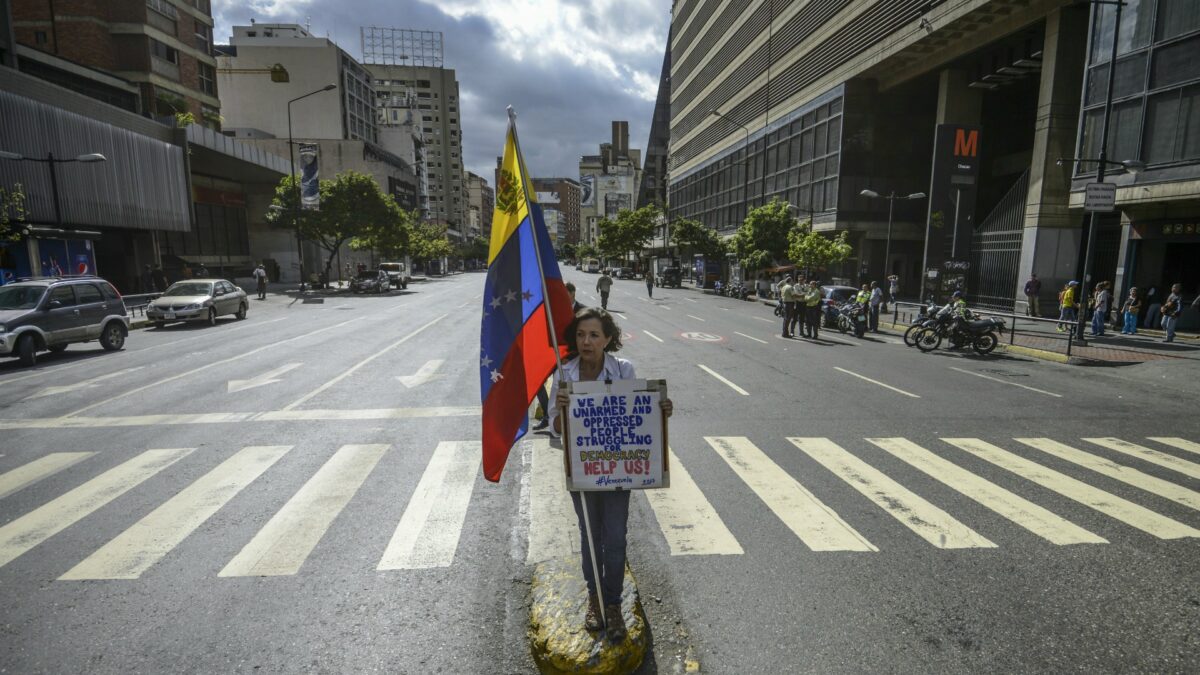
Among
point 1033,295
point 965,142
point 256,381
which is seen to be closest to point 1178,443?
point 256,381

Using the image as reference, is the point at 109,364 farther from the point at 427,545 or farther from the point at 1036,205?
the point at 1036,205

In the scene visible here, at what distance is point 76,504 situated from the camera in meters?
5.54

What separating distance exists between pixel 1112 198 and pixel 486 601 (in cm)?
2034

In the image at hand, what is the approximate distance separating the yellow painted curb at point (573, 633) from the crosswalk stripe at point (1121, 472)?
598 centimetres

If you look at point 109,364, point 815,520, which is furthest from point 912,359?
point 109,364

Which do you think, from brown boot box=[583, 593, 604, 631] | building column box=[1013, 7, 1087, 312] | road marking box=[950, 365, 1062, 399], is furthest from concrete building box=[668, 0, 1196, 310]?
brown boot box=[583, 593, 604, 631]

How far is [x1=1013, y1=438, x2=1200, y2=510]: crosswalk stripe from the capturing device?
234 inches

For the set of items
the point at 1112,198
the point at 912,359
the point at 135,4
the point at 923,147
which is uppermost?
the point at 135,4

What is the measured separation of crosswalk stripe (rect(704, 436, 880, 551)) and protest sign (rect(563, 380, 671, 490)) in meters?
2.26

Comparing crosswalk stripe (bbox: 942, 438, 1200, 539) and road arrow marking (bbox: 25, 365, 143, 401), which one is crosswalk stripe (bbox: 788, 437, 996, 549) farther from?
road arrow marking (bbox: 25, 365, 143, 401)

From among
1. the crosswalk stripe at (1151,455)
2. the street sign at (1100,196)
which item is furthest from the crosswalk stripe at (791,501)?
the street sign at (1100,196)

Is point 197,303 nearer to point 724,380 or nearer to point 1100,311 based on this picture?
point 724,380

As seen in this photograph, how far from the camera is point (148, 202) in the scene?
106 ft

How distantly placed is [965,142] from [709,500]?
28.7 meters
